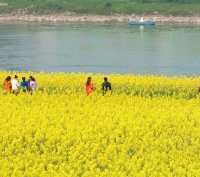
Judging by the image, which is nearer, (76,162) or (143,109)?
(76,162)

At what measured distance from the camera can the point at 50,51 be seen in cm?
10988

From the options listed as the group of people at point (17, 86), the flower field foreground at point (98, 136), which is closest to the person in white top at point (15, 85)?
the group of people at point (17, 86)

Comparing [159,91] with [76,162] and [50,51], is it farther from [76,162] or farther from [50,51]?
[50,51]

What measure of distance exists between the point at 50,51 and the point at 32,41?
33.2 ft

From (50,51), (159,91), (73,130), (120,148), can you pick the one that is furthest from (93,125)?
(50,51)

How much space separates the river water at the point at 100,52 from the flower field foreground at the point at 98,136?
163 ft

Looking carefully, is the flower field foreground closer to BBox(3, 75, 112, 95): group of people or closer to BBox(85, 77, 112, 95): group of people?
BBox(85, 77, 112, 95): group of people

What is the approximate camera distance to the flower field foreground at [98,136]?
71.5 feet

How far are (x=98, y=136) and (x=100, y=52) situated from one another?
7962 cm

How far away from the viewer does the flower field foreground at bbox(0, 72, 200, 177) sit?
21.8 m

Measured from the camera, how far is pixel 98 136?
25.2 meters

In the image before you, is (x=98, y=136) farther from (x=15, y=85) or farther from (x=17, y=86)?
(x=17, y=86)

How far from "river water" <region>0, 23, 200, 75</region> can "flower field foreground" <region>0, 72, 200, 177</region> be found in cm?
4956

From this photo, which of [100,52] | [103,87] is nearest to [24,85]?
[103,87]
